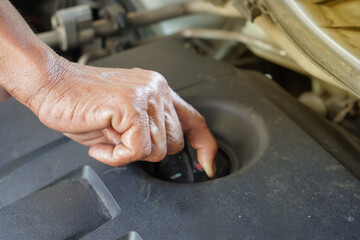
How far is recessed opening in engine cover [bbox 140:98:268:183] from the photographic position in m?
0.67

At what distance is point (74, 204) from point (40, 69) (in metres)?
0.24

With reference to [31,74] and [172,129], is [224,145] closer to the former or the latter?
[172,129]

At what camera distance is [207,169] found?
0.67 m

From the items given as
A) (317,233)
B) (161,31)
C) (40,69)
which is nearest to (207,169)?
(317,233)

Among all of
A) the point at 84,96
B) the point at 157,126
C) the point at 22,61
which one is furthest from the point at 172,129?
the point at 22,61

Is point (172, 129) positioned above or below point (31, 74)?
below

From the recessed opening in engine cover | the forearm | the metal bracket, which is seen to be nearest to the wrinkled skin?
the forearm

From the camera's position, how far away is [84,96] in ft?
1.73

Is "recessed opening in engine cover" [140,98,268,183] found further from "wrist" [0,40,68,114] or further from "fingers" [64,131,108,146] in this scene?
"wrist" [0,40,68,114]

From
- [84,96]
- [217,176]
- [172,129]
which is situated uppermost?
[84,96]

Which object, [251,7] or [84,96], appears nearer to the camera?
[84,96]

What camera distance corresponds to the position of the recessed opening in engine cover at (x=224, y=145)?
67 cm

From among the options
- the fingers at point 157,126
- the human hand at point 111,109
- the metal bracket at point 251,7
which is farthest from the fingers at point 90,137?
the metal bracket at point 251,7

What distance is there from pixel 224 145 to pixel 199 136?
0.10 metres
